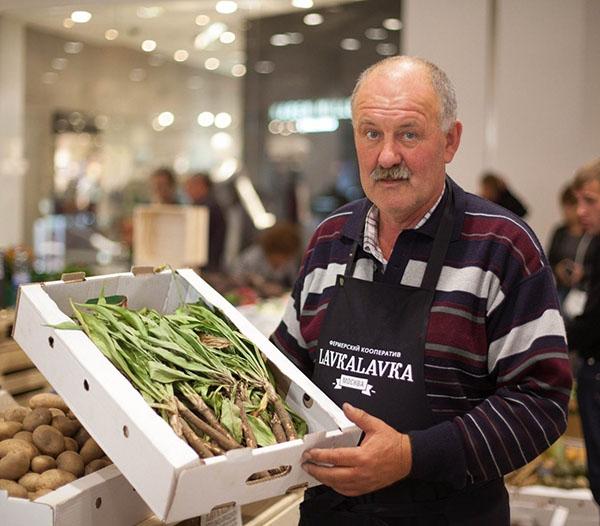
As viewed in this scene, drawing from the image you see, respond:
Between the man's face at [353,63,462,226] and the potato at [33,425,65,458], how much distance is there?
2.83 feet

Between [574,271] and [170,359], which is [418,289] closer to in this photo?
[170,359]

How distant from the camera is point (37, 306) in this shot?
1.70 m

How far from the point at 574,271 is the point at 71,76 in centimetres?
605

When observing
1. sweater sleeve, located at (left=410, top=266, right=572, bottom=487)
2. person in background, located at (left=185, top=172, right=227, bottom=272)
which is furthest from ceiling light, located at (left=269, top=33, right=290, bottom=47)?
sweater sleeve, located at (left=410, top=266, right=572, bottom=487)

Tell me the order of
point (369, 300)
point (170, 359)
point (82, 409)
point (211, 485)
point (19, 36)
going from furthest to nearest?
point (19, 36)
point (369, 300)
point (170, 359)
point (82, 409)
point (211, 485)

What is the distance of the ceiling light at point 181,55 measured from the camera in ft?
28.7

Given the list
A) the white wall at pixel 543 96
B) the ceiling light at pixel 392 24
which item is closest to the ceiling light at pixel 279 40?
the ceiling light at pixel 392 24

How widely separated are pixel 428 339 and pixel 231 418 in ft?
1.36

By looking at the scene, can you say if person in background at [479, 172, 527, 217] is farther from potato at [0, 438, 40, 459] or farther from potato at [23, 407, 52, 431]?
potato at [0, 438, 40, 459]

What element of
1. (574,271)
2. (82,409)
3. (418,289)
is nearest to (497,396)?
(418,289)

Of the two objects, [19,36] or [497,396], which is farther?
[19,36]

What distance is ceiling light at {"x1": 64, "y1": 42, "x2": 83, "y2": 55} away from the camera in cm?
910

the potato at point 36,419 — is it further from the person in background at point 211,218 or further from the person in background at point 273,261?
the person in background at point 211,218

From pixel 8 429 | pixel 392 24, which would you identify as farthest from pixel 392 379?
pixel 392 24
